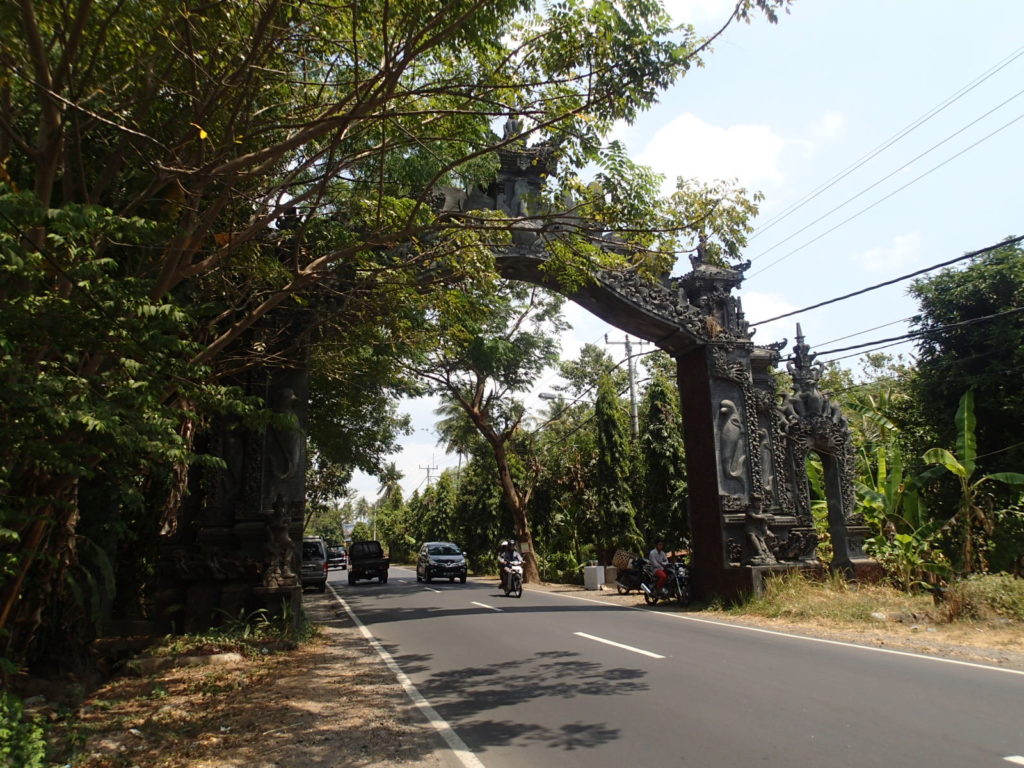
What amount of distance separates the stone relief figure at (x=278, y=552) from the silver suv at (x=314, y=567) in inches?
514

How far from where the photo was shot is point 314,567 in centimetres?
2545

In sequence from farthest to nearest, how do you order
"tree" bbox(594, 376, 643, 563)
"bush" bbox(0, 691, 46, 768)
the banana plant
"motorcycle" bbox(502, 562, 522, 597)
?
"tree" bbox(594, 376, 643, 563) < "motorcycle" bbox(502, 562, 522, 597) < the banana plant < "bush" bbox(0, 691, 46, 768)

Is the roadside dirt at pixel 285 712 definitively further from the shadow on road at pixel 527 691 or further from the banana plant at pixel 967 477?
the banana plant at pixel 967 477

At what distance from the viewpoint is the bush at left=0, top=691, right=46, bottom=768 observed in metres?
4.49

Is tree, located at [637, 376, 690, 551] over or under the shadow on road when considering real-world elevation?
over

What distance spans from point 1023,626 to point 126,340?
12.2 meters

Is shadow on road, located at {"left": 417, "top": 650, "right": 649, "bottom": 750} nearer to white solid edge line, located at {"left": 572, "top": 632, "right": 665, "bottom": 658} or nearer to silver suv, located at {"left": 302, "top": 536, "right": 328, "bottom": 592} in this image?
white solid edge line, located at {"left": 572, "top": 632, "right": 665, "bottom": 658}

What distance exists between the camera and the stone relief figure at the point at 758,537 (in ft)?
49.2

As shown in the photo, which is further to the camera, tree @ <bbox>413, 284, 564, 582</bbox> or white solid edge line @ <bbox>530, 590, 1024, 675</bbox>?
tree @ <bbox>413, 284, 564, 582</bbox>

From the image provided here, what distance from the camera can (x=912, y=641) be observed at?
10.2 meters

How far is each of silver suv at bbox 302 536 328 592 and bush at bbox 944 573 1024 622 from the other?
19.4m

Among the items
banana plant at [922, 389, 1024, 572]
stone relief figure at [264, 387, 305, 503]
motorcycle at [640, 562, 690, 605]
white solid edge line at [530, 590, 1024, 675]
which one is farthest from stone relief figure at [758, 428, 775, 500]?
stone relief figure at [264, 387, 305, 503]

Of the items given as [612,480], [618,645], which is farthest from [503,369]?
[618,645]

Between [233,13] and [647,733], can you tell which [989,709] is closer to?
[647,733]
